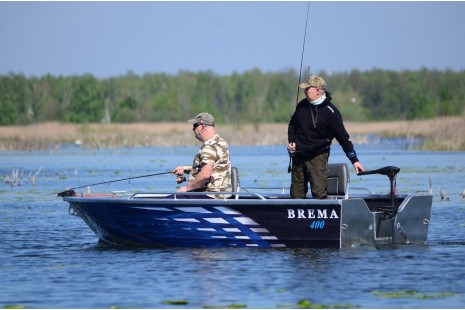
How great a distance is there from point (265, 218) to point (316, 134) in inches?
43.5

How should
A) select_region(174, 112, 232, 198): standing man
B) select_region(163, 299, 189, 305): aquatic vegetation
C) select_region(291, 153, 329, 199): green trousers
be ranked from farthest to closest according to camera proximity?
select_region(174, 112, 232, 198): standing man
select_region(291, 153, 329, 199): green trousers
select_region(163, 299, 189, 305): aquatic vegetation

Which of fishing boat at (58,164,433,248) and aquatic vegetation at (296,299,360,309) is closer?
aquatic vegetation at (296,299,360,309)

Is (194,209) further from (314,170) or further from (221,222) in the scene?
(314,170)

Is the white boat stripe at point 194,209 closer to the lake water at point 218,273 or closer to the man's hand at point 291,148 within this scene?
the lake water at point 218,273

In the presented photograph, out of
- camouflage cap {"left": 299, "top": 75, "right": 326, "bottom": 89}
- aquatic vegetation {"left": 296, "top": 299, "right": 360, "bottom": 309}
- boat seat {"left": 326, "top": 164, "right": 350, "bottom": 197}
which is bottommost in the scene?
aquatic vegetation {"left": 296, "top": 299, "right": 360, "bottom": 309}

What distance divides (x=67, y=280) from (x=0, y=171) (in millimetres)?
24212

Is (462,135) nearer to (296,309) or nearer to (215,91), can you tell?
(296,309)

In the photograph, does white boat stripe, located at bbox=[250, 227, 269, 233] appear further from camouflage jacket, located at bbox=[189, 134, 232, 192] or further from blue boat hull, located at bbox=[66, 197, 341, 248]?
camouflage jacket, located at bbox=[189, 134, 232, 192]

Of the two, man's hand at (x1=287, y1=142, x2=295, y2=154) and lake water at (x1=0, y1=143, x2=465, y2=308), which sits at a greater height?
man's hand at (x1=287, y1=142, x2=295, y2=154)

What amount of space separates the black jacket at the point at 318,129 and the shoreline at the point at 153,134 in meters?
29.0

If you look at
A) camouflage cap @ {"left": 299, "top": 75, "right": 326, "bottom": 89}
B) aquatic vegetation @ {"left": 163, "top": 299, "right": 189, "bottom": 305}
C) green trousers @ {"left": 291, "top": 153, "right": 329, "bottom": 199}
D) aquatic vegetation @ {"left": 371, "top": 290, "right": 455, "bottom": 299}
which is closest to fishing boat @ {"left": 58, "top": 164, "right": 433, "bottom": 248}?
green trousers @ {"left": 291, "top": 153, "right": 329, "bottom": 199}

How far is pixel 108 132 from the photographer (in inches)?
2352

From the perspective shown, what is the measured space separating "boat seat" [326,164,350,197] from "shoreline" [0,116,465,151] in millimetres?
28613

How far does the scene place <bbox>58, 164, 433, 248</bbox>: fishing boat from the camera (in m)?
13.0
